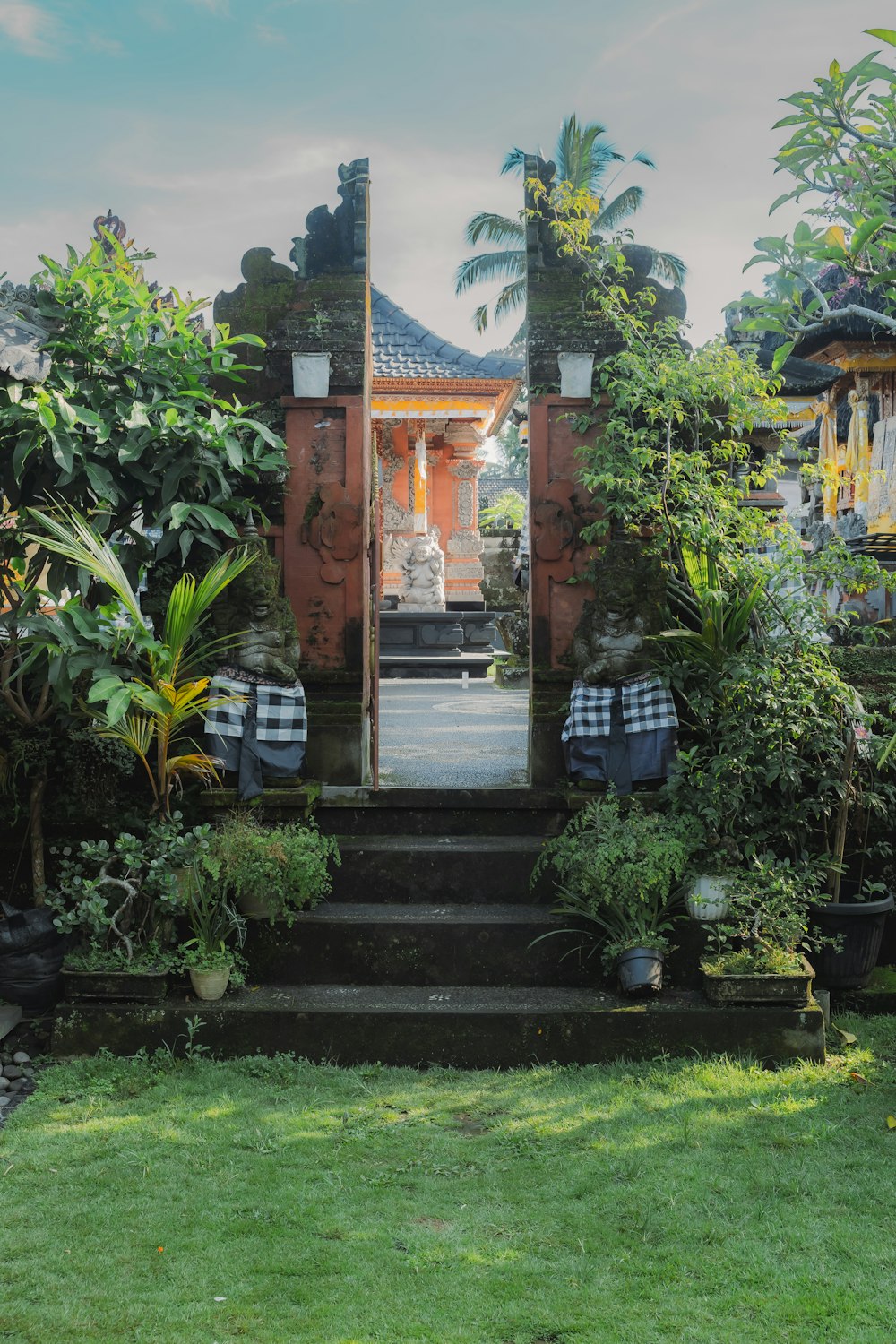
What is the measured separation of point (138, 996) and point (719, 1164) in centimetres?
237

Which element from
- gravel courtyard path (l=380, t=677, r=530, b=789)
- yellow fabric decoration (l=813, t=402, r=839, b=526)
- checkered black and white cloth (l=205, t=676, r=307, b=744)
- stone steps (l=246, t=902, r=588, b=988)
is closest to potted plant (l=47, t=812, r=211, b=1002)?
stone steps (l=246, t=902, r=588, b=988)

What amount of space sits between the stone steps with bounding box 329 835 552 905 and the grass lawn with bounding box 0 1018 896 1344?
41.1 inches

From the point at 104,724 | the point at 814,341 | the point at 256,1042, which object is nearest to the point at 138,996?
the point at 256,1042

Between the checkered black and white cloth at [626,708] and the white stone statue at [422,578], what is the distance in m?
10.9

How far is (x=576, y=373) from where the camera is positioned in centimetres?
608

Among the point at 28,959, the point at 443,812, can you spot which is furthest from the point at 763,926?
the point at 28,959

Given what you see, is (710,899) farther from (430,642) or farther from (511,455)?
(511,455)

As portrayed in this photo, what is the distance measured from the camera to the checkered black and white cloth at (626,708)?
5520 mm

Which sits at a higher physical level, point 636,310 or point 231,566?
point 636,310

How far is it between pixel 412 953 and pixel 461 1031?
1.70 feet

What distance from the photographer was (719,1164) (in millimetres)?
3783

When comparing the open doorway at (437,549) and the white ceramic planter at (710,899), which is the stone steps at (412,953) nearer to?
the white ceramic planter at (710,899)

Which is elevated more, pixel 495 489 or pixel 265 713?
pixel 495 489

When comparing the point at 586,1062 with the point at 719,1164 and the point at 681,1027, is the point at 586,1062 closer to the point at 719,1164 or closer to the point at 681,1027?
the point at 681,1027
